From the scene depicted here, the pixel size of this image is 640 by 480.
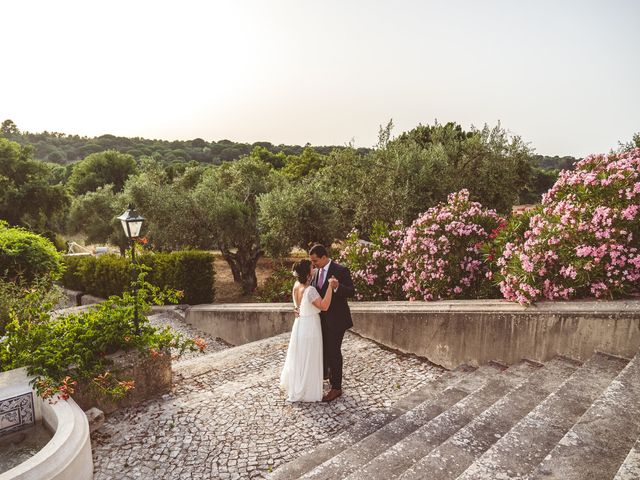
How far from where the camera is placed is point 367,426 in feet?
13.6

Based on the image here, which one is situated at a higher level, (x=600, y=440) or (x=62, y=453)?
(x=600, y=440)

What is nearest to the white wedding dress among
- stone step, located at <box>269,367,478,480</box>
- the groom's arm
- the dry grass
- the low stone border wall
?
the groom's arm

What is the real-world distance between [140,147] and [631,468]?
8643 cm

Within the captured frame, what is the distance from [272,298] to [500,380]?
292 inches

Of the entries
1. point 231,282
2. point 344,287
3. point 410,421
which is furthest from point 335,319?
point 231,282

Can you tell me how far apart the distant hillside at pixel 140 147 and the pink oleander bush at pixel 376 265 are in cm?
5968

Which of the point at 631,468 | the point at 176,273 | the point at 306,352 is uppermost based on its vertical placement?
the point at 631,468

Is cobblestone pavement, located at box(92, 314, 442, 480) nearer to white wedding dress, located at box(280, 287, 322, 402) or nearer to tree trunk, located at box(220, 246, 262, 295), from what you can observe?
white wedding dress, located at box(280, 287, 322, 402)

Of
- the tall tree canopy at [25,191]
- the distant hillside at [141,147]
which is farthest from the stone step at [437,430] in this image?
the distant hillside at [141,147]

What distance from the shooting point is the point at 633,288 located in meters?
4.56

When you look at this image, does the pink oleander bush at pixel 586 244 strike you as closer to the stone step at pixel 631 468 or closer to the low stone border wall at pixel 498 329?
the low stone border wall at pixel 498 329

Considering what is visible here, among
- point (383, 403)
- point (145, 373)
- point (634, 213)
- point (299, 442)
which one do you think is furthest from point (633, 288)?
point (145, 373)

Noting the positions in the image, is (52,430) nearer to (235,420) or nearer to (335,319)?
(235,420)

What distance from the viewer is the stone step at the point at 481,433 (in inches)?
116
